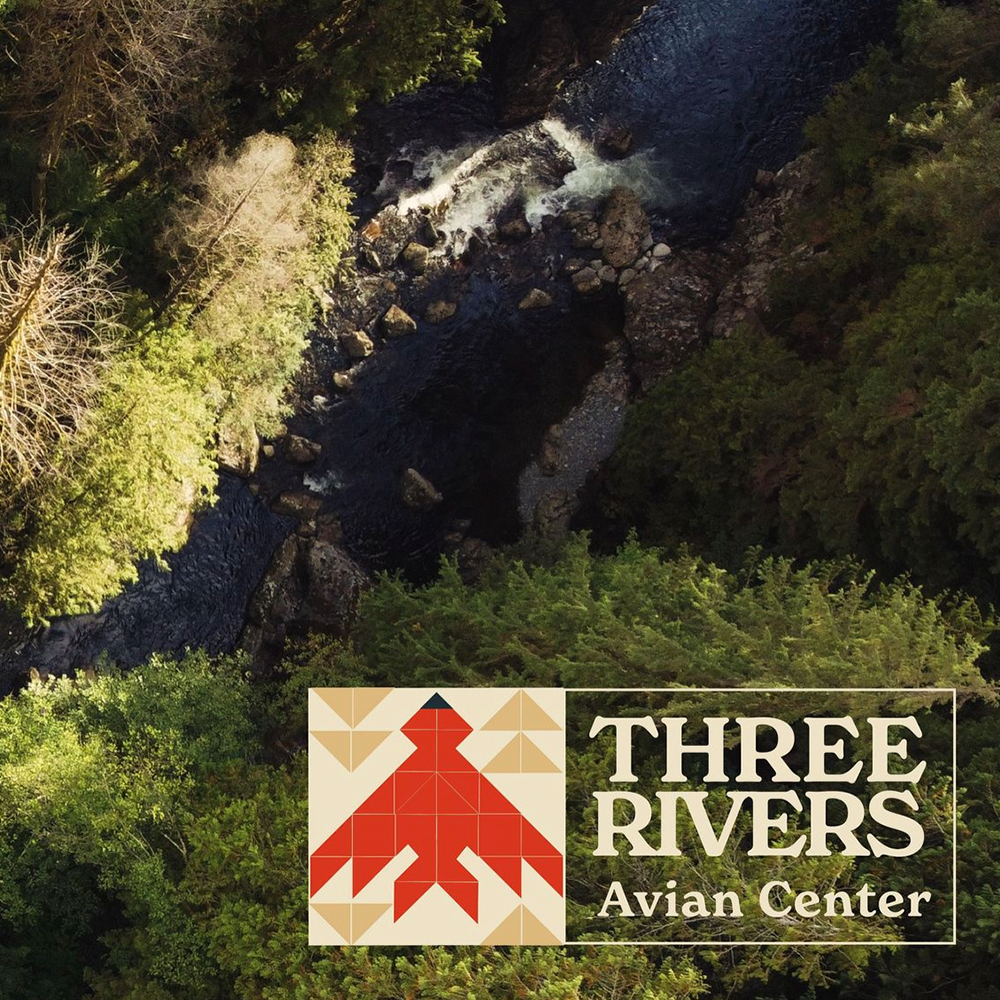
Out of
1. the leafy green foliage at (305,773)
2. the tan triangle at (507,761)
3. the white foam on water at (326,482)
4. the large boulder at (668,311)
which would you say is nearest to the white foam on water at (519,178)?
the large boulder at (668,311)

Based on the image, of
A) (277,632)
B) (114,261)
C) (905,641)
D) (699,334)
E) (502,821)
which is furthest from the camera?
(699,334)

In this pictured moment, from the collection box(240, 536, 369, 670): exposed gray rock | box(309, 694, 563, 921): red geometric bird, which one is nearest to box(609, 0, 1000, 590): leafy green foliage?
box(240, 536, 369, 670): exposed gray rock

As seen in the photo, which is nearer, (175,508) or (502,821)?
(502,821)

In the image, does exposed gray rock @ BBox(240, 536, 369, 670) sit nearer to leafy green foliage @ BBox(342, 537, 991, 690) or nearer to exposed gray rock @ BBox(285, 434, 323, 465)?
exposed gray rock @ BBox(285, 434, 323, 465)

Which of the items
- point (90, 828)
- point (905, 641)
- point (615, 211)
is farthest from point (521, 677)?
point (615, 211)

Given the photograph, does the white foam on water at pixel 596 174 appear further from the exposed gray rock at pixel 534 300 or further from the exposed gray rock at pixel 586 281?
the exposed gray rock at pixel 534 300

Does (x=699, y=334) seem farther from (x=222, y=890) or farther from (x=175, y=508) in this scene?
(x=222, y=890)
